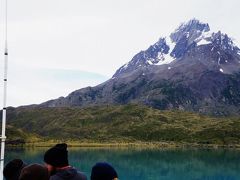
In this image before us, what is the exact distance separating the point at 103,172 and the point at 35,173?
4.26 ft

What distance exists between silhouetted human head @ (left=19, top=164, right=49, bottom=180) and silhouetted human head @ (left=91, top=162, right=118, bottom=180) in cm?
102

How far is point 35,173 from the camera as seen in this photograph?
6.92 metres

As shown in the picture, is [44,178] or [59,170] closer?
[44,178]

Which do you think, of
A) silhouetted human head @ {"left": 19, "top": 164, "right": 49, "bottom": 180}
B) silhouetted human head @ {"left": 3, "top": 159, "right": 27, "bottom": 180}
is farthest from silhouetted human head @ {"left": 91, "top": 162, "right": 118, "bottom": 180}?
silhouetted human head @ {"left": 3, "top": 159, "right": 27, "bottom": 180}

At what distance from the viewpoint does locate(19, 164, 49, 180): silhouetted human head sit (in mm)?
6891

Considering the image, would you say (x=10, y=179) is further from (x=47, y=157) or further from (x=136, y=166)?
(x=136, y=166)

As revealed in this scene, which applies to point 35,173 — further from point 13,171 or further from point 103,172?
point 13,171

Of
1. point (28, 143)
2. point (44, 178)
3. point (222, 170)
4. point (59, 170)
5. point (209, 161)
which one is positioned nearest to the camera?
point (44, 178)

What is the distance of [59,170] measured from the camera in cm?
855

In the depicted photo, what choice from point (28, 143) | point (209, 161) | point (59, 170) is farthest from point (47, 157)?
point (28, 143)

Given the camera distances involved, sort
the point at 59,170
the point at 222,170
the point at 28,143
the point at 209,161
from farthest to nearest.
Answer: the point at 28,143 < the point at 209,161 < the point at 222,170 < the point at 59,170

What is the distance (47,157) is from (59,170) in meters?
0.34

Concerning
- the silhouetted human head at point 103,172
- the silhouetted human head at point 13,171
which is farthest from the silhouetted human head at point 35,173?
the silhouetted human head at point 13,171

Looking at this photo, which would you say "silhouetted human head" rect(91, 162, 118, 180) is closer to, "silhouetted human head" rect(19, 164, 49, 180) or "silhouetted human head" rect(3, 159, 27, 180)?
"silhouetted human head" rect(19, 164, 49, 180)
